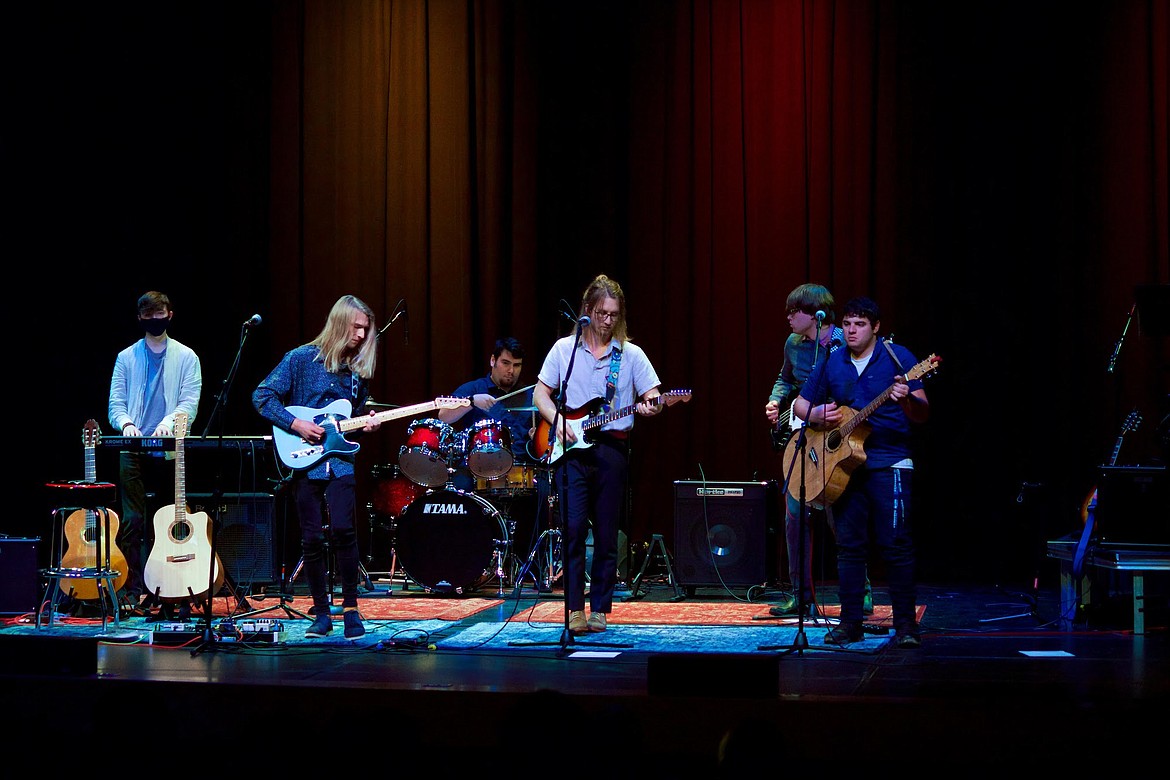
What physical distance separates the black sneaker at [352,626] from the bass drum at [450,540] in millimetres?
1812

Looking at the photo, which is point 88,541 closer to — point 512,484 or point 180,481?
point 180,481

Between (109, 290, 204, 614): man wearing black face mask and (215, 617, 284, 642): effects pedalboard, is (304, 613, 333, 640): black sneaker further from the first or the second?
(109, 290, 204, 614): man wearing black face mask

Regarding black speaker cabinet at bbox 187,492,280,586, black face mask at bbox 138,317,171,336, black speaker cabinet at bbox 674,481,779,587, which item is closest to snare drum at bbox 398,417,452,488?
black speaker cabinet at bbox 187,492,280,586

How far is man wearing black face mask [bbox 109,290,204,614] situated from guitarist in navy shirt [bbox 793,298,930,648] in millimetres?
4049

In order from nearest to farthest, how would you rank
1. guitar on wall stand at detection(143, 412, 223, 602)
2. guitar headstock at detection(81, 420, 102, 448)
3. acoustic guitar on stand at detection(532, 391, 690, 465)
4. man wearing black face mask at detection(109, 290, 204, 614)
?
1. acoustic guitar on stand at detection(532, 391, 690, 465)
2. guitar on wall stand at detection(143, 412, 223, 602)
3. guitar headstock at detection(81, 420, 102, 448)
4. man wearing black face mask at detection(109, 290, 204, 614)

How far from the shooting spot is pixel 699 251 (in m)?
9.55

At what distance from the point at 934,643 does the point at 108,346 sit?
6.85m

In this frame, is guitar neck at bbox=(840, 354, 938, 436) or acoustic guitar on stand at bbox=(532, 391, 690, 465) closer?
guitar neck at bbox=(840, 354, 938, 436)

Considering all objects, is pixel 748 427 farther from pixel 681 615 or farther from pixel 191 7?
pixel 191 7

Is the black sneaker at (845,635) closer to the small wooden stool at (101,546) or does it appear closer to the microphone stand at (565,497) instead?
the microphone stand at (565,497)

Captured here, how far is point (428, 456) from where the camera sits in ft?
27.3

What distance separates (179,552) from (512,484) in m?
2.38

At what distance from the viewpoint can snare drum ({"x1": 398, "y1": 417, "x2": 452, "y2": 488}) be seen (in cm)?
834

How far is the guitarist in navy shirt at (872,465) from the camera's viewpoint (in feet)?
19.1
